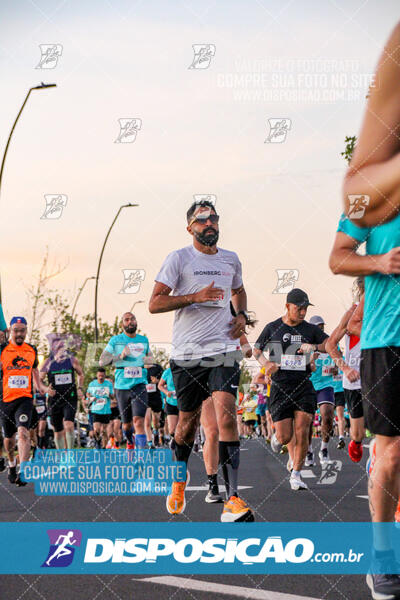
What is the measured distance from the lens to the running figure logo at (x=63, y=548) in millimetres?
5262

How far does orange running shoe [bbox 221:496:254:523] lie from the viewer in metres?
6.64

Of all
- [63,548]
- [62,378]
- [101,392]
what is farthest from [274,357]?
[101,392]

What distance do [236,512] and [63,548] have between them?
1.71m

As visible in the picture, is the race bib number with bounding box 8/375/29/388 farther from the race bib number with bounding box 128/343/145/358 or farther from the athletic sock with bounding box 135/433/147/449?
the athletic sock with bounding box 135/433/147/449

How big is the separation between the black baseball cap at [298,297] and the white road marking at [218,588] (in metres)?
6.20

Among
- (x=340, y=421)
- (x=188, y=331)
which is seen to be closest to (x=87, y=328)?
(x=340, y=421)

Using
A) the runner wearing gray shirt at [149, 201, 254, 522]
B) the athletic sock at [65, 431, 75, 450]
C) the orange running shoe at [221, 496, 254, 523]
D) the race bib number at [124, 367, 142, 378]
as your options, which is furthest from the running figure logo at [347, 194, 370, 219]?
the athletic sock at [65, 431, 75, 450]

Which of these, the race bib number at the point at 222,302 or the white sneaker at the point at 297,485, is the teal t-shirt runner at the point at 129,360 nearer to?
the white sneaker at the point at 297,485

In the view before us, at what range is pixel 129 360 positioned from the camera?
505 inches

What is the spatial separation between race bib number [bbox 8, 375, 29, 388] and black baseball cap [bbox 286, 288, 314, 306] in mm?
3948

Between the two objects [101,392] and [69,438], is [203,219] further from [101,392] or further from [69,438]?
[101,392]

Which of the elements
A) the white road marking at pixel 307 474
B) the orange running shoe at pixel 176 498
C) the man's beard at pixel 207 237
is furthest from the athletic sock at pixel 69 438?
the man's beard at pixel 207 237

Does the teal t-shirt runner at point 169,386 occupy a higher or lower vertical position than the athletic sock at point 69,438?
higher

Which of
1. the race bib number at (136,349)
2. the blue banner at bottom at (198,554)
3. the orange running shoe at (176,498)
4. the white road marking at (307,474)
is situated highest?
the race bib number at (136,349)
